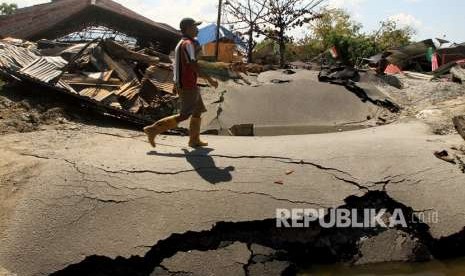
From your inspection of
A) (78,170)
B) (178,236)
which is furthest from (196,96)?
(178,236)

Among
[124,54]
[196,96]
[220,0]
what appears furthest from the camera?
[220,0]

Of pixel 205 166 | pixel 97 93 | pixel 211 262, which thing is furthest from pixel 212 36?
pixel 211 262

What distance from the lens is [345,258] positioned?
488 cm

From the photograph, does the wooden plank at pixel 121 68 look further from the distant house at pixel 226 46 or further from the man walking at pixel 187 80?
the distant house at pixel 226 46

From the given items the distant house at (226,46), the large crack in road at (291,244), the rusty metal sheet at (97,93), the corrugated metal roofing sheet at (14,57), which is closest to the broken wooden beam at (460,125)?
the large crack in road at (291,244)

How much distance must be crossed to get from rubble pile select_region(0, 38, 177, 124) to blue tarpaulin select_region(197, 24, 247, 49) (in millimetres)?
13693

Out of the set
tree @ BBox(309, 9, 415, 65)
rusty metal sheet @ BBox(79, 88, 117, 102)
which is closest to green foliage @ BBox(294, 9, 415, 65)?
tree @ BBox(309, 9, 415, 65)

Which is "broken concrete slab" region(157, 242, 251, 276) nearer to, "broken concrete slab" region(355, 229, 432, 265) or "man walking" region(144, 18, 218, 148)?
"broken concrete slab" region(355, 229, 432, 265)

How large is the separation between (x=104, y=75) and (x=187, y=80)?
4.51m

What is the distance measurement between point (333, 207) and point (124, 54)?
7521mm

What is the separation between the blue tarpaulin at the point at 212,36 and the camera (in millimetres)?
25312

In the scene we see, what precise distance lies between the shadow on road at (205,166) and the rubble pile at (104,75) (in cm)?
261

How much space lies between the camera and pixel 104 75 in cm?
1026

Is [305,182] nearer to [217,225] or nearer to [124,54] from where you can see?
[217,225]
